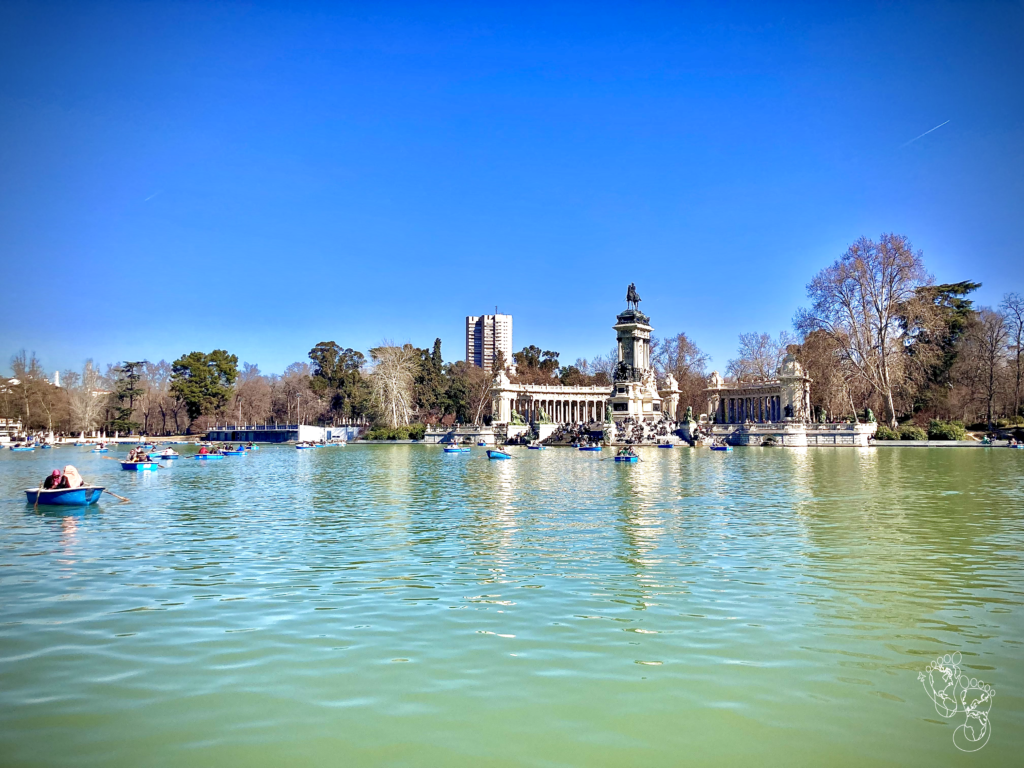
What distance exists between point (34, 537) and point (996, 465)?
46.5 meters

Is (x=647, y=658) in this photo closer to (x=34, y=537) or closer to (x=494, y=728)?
(x=494, y=728)

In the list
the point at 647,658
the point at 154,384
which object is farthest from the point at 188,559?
the point at 154,384

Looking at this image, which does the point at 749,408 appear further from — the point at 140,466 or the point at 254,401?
the point at 254,401

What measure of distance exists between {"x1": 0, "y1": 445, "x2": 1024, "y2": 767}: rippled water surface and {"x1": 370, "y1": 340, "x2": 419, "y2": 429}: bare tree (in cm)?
7616

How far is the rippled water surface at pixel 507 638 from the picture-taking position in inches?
271

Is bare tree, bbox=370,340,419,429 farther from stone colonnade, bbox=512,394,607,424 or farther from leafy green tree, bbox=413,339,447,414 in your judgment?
stone colonnade, bbox=512,394,607,424

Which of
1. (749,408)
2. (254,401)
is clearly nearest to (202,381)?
(254,401)

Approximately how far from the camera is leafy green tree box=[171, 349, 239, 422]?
108812 mm

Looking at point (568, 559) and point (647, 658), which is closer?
point (647, 658)

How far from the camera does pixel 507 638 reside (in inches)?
386

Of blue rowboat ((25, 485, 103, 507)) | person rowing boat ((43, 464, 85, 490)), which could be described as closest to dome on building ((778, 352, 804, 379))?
blue rowboat ((25, 485, 103, 507))

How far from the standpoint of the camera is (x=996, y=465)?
141ft
